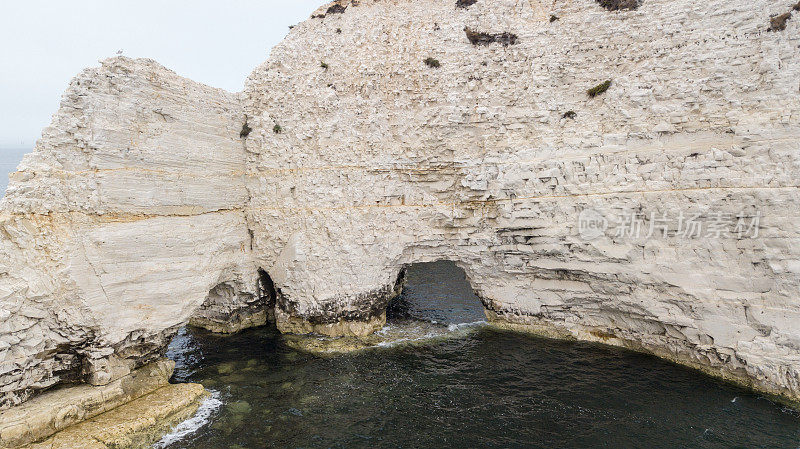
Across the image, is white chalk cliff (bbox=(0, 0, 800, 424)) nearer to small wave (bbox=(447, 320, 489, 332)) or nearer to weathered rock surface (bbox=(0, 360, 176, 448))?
weathered rock surface (bbox=(0, 360, 176, 448))

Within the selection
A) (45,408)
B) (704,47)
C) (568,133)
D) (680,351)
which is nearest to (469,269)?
(568,133)

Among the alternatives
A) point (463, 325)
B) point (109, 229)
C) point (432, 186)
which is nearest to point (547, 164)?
point (432, 186)

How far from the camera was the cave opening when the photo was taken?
2214 cm

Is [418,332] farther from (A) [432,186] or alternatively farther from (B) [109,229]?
(B) [109,229]

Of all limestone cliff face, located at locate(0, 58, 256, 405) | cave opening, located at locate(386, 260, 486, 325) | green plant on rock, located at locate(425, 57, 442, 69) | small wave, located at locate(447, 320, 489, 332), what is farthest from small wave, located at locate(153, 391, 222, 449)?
green plant on rock, located at locate(425, 57, 442, 69)

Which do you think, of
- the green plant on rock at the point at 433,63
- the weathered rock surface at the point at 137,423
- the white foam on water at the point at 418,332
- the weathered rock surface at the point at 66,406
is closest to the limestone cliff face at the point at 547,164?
the green plant on rock at the point at 433,63

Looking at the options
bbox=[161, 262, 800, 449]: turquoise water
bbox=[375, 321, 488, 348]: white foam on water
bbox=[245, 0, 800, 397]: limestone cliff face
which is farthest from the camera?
bbox=[375, 321, 488, 348]: white foam on water

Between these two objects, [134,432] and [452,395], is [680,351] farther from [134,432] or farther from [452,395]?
[134,432]

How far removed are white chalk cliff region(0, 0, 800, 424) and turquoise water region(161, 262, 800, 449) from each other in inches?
72.5

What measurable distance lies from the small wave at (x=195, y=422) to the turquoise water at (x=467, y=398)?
185 mm

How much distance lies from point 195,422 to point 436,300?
589 inches

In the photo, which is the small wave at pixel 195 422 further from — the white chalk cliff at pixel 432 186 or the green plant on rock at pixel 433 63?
the green plant on rock at pixel 433 63

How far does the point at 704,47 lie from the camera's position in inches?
622

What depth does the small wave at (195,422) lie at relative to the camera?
40.7ft
